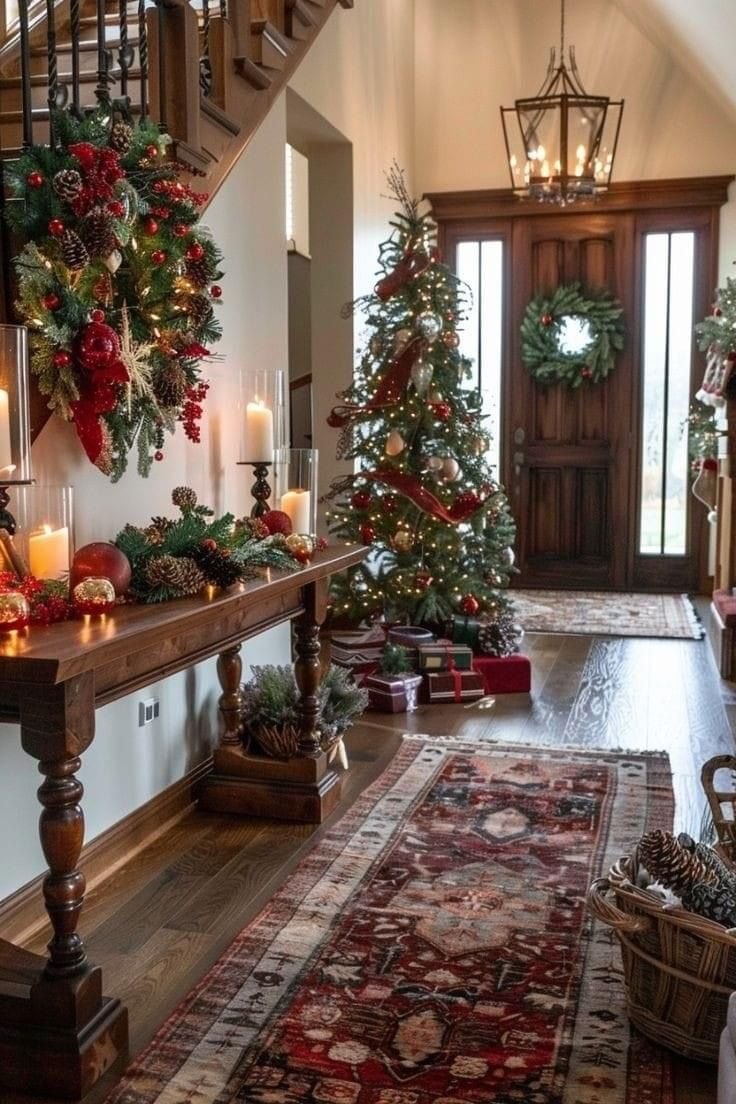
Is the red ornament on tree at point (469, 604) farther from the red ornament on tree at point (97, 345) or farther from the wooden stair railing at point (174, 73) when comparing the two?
the red ornament on tree at point (97, 345)

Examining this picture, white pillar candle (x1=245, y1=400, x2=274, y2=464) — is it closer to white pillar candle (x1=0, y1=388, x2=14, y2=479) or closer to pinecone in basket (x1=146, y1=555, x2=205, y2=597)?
pinecone in basket (x1=146, y1=555, x2=205, y2=597)

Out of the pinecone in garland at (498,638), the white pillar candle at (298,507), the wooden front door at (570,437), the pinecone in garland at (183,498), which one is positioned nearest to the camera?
the pinecone in garland at (183,498)

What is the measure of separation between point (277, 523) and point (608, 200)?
207 inches

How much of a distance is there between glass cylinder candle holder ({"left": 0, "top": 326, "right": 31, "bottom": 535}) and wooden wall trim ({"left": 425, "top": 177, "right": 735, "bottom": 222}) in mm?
5569

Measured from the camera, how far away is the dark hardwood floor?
2.41 meters

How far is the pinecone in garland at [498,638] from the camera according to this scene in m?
5.05

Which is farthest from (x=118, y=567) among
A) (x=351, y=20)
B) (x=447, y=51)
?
(x=447, y=51)

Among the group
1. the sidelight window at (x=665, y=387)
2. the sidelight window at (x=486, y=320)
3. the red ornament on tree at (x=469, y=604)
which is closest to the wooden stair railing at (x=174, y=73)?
the red ornament on tree at (x=469, y=604)

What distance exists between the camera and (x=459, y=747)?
402 cm

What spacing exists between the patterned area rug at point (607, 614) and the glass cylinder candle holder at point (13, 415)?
4.50m

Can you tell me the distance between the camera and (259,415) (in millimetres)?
3393

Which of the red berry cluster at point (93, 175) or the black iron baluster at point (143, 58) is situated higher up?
the black iron baluster at point (143, 58)

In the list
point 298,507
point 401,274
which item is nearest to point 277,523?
point 298,507

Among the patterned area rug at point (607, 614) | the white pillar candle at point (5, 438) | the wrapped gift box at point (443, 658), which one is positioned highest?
the white pillar candle at point (5, 438)
